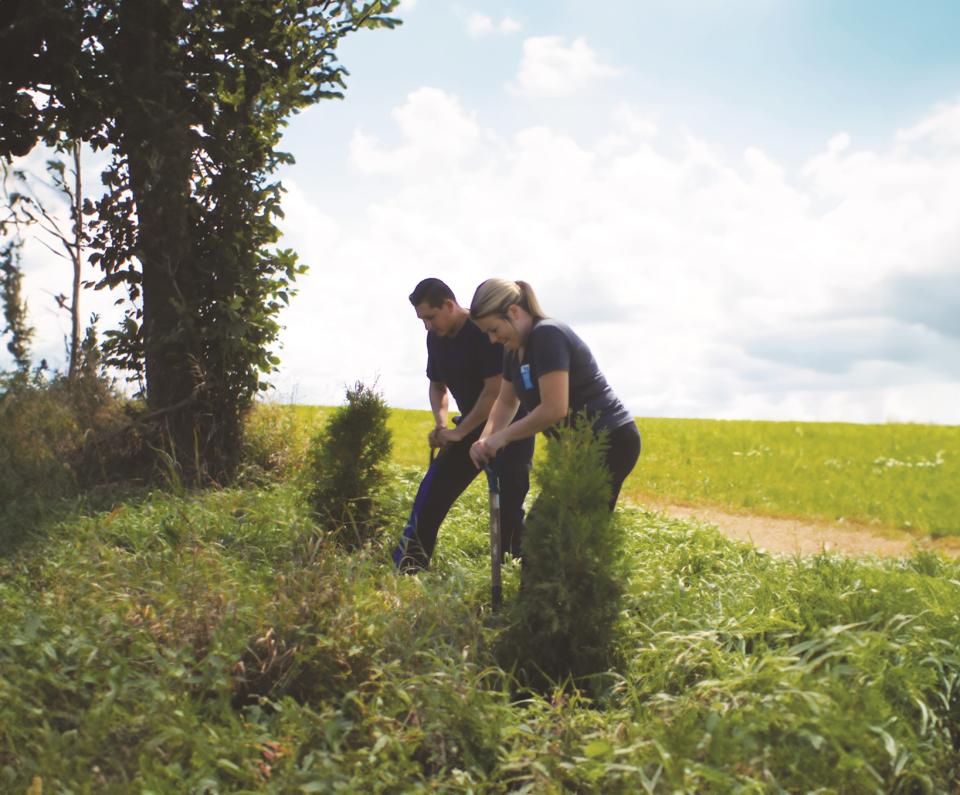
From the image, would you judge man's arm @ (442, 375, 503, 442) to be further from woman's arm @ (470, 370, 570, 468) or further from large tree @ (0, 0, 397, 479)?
large tree @ (0, 0, 397, 479)

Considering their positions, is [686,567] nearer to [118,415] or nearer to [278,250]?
[278,250]

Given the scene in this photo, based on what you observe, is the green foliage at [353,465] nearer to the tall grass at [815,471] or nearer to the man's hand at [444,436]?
the man's hand at [444,436]

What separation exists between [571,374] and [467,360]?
133cm

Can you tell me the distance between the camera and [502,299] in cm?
507

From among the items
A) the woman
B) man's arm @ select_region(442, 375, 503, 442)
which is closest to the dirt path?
man's arm @ select_region(442, 375, 503, 442)

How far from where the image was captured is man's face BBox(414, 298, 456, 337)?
247 inches

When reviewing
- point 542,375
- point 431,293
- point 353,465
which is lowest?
point 353,465

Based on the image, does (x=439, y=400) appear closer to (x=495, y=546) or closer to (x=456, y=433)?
(x=456, y=433)

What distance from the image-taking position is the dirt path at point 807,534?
10.2 m

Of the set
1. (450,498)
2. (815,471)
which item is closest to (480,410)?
(450,498)

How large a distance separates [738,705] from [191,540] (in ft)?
14.7

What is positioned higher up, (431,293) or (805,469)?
(431,293)

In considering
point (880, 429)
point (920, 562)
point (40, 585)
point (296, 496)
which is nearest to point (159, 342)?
point (296, 496)

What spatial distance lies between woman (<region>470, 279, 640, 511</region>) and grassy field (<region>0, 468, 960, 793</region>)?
2.77 feet
